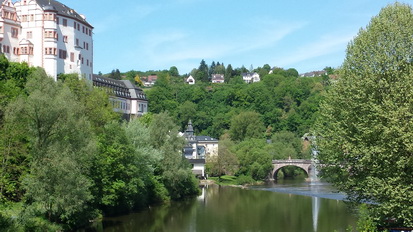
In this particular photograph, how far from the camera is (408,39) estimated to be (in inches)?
987

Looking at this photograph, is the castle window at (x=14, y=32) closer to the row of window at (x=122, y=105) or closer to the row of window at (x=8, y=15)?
the row of window at (x=8, y=15)

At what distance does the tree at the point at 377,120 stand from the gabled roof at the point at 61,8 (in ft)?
151

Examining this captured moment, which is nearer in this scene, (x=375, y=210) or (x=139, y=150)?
A: (x=375, y=210)

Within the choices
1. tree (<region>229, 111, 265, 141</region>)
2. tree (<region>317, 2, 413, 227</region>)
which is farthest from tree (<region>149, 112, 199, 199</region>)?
tree (<region>229, 111, 265, 141</region>)

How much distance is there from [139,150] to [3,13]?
24712mm

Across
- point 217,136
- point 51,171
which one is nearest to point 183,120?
point 217,136

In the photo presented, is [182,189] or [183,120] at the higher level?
[183,120]

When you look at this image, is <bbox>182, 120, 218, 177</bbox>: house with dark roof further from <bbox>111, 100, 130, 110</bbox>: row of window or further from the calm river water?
the calm river water

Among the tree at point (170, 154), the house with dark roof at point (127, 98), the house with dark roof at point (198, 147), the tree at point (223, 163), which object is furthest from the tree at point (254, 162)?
the tree at point (170, 154)

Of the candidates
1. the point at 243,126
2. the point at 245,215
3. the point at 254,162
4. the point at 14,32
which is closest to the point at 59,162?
the point at 245,215

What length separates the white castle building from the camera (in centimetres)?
6231

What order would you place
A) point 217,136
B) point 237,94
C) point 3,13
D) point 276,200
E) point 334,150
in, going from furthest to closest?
point 237,94
point 217,136
point 276,200
point 3,13
point 334,150

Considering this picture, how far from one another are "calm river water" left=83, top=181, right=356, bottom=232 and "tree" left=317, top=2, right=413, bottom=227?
8.58 m

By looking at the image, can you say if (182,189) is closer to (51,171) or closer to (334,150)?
(51,171)
